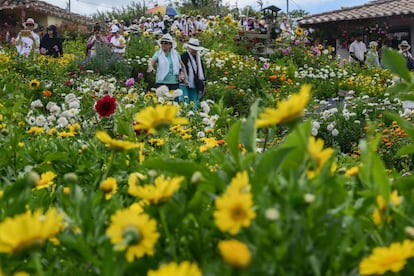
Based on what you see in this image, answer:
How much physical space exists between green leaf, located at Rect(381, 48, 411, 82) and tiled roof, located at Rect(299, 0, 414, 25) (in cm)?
1784

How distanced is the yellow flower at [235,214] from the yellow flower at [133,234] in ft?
0.36

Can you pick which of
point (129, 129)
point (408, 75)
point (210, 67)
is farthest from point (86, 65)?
point (408, 75)

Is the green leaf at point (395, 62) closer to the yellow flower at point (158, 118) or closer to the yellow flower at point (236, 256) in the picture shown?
the yellow flower at point (158, 118)

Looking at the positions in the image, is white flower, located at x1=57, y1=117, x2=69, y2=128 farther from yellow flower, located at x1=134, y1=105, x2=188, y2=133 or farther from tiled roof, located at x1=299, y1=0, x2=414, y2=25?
tiled roof, located at x1=299, y1=0, x2=414, y2=25

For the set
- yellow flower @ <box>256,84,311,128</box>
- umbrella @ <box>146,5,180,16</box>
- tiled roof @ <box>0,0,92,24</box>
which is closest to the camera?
yellow flower @ <box>256,84,311,128</box>

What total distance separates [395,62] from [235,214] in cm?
57

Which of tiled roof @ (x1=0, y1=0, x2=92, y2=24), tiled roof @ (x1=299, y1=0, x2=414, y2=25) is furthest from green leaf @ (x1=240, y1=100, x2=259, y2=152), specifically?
tiled roof @ (x1=0, y1=0, x2=92, y2=24)

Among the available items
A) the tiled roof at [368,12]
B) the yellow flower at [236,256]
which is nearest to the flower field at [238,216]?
the yellow flower at [236,256]

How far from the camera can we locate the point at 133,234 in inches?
30.8

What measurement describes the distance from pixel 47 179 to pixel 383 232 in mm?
741

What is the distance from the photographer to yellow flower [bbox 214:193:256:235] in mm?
729

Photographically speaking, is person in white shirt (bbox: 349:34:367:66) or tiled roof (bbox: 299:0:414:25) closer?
person in white shirt (bbox: 349:34:367:66)

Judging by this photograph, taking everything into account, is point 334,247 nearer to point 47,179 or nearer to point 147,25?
point 47,179

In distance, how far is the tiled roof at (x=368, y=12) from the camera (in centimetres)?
1847
